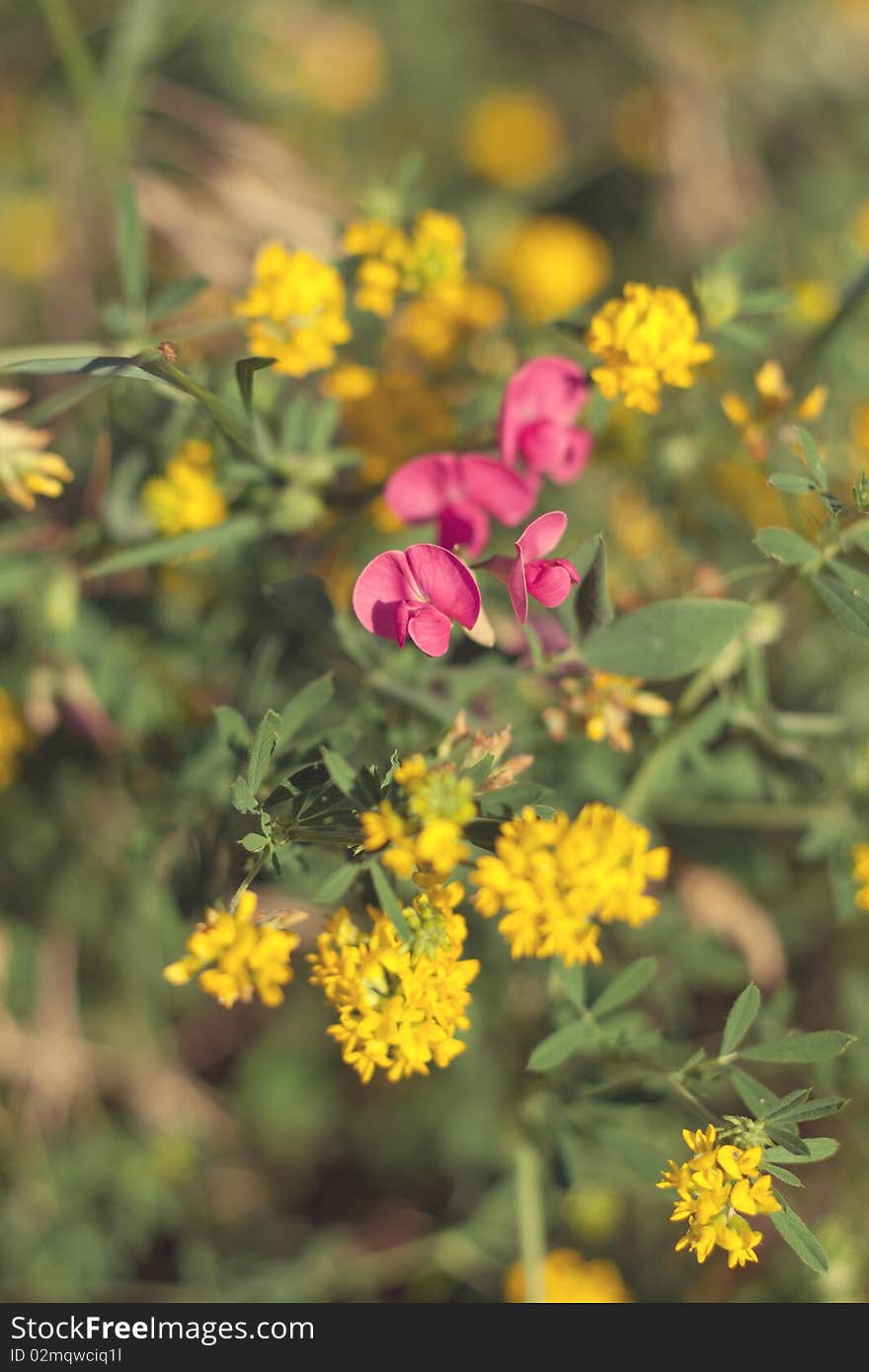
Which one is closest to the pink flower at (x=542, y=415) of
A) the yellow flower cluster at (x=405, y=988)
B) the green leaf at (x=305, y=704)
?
the green leaf at (x=305, y=704)

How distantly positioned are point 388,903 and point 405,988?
0.36 ft

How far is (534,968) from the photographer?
94.5 inches

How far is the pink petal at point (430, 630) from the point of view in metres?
1.49

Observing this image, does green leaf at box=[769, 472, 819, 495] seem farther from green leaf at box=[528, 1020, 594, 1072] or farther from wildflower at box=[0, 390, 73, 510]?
wildflower at box=[0, 390, 73, 510]

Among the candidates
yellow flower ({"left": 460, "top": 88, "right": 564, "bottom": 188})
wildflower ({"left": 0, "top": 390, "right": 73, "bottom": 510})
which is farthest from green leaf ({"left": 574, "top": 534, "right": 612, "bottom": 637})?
yellow flower ({"left": 460, "top": 88, "right": 564, "bottom": 188})

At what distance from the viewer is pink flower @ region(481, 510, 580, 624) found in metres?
1.44

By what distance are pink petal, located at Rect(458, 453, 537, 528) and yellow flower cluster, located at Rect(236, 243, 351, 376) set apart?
0.32 m

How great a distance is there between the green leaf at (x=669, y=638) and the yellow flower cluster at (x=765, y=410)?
0.49 m

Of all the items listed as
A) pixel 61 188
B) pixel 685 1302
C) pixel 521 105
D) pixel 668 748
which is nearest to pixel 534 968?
pixel 668 748

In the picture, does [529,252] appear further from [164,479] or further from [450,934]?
[450,934]

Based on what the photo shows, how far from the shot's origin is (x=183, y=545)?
1.87m

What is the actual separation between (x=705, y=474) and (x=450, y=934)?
137cm

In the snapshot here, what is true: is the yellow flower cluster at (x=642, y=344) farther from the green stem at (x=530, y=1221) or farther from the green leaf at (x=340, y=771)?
the green stem at (x=530, y=1221)

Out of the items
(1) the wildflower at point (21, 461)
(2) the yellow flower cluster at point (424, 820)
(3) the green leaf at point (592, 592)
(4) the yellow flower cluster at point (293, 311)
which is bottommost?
(2) the yellow flower cluster at point (424, 820)
